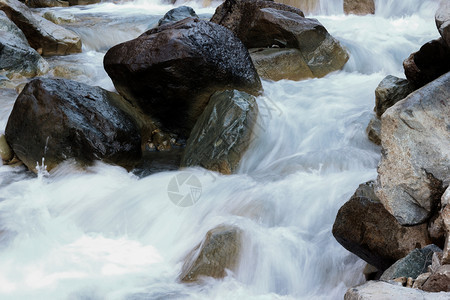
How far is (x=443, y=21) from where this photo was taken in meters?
3.18

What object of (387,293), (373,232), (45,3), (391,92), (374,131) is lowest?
(45,3)

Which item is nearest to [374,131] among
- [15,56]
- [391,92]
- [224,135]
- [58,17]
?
[391,92]

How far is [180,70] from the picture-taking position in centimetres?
534

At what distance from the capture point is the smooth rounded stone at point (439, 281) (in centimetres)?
195

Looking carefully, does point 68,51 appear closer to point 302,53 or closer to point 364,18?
point 302,53

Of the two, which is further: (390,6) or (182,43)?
(390,6)

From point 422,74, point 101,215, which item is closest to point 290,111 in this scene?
point 422,74

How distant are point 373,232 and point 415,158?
1.94 ft

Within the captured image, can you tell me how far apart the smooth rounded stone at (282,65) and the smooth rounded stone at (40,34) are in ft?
13.0

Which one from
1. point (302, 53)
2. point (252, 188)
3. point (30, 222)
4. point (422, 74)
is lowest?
point (30, 222)

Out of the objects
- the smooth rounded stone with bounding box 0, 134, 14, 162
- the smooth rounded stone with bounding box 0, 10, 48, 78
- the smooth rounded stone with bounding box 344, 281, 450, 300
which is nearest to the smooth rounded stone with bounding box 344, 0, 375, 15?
the smooth rounded stone with bounding box 0, 10, 48, 78

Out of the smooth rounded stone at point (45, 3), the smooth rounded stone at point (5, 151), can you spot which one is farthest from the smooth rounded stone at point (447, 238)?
the smooth rounded stone at point (45, 3)

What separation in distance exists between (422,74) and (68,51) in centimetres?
688

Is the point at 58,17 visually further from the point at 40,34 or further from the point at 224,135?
the point at 224,135
